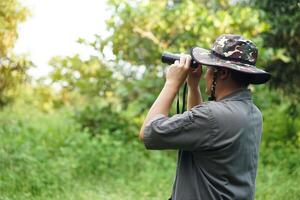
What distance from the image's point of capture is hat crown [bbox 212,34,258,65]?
241 centimetres

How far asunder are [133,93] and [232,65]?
16.9ft

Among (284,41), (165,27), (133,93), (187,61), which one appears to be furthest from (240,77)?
(284,41)

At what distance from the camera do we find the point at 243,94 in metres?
2.43

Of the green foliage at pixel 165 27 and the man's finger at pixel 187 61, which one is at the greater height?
the man's finger at pixel 187 61

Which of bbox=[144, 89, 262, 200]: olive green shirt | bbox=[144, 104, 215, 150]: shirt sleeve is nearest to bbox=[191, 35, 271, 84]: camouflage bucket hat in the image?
bbox=[144, 89, 262, 200]: olive green shirt

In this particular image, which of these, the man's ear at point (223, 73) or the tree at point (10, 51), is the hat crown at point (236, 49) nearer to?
the man's ear at point (223, 73)

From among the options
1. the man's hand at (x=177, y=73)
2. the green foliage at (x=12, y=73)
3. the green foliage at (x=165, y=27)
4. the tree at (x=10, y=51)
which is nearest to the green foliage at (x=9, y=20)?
the tree at (x=10, y=51)

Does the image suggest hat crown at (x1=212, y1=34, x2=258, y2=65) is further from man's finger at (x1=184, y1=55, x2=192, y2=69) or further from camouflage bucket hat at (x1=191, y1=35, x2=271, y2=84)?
man's finger at (x1=184, y1=55, x2=192, y2=69)

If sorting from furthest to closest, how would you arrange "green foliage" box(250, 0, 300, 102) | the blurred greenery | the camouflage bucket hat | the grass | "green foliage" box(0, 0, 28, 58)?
"green foliage" box(250, 0, 300, 102)
the blurred greenery
"green foliage" box(0, 0, 28, 58)
the grass
the camouflage bucket hat

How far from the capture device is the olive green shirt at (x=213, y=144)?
2273 millimetres

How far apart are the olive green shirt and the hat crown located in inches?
6.3

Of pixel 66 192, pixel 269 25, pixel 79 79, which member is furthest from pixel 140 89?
pixel 66 192

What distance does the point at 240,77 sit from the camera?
95.7 inches

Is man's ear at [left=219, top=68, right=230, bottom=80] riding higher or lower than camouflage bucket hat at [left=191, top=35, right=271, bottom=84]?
lower
